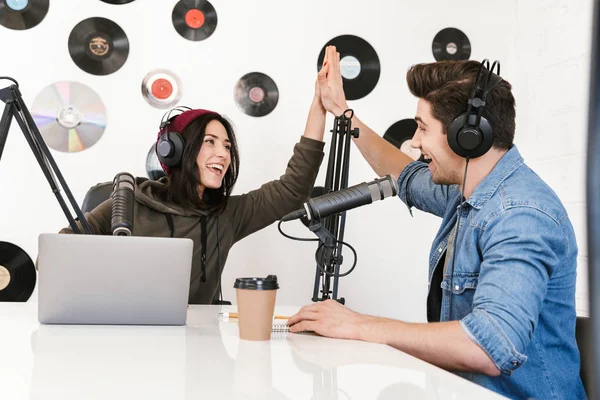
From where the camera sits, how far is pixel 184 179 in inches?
88.7

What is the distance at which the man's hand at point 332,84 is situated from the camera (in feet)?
6.58

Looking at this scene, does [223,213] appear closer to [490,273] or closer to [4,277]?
[4,277]

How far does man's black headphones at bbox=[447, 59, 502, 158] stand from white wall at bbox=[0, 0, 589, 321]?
5.16 ft

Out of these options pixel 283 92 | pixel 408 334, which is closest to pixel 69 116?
pixel 283 92

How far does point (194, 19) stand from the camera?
9.80ft

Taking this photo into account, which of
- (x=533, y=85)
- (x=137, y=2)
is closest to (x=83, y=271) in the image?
(x=137, y=2)

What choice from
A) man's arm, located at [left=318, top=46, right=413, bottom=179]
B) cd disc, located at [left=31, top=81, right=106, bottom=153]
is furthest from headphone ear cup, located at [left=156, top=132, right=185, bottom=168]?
cd disc, located at [left=31, top=81, right=106, bottom=153]

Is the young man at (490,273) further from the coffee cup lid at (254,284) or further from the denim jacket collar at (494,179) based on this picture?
the coffee cup lid at (254,284)

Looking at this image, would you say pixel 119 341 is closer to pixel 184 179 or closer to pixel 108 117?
pixel 184 179

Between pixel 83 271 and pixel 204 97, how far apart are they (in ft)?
6.42

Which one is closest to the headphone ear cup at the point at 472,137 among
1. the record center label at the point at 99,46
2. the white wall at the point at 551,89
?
the white wall at the point at 551,89

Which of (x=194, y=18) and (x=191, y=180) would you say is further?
(x=194, y=18)

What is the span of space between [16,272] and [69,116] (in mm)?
747

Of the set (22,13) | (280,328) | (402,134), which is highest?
(22,13)
